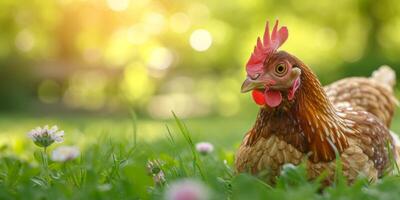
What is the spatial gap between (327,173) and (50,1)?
17.3 metres

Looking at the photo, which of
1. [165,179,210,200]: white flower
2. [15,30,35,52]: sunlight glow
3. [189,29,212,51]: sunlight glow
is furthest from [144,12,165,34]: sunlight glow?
[165,179,210,200]: white flower

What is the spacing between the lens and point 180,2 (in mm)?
20031

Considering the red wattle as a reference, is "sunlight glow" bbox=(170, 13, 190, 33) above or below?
above

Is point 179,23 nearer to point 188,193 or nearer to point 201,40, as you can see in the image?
point 201,40

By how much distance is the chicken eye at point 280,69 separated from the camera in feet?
8.55

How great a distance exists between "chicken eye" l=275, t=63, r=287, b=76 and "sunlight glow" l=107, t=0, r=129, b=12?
50.9 feet

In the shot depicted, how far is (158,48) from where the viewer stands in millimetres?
18984

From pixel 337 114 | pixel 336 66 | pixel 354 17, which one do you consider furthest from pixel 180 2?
pixel 337 114

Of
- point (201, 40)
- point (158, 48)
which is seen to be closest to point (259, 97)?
point (158, 48)

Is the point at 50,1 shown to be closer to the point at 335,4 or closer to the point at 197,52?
the point at 197,52

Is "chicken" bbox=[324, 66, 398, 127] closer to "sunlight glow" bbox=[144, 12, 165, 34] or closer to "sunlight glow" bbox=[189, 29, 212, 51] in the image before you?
"sunlight glow" bbox=[144, 12, 165, 34]

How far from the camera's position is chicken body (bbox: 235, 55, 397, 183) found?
256 cm

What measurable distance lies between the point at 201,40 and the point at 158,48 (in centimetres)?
195

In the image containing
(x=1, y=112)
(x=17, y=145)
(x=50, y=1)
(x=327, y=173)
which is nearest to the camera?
(x=327, y=173)
